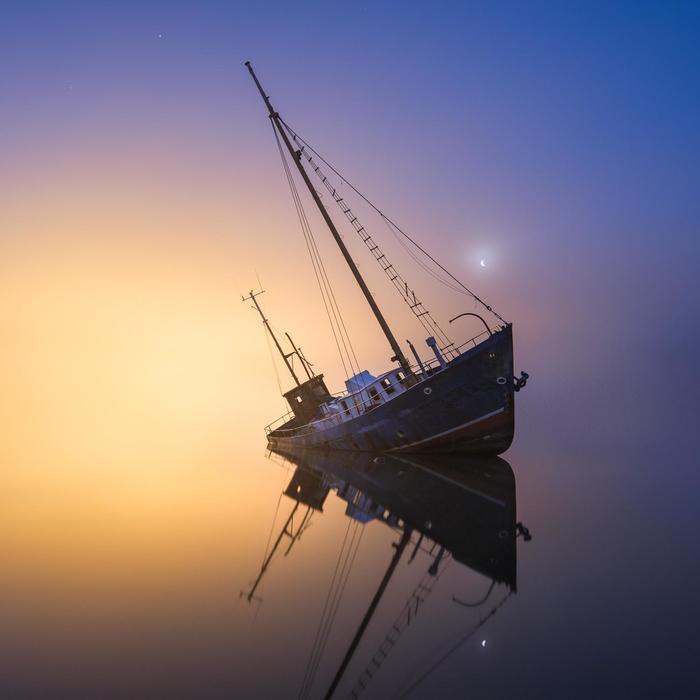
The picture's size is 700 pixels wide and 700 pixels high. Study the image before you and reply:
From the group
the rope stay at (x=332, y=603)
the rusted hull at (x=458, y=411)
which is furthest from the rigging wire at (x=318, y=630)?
the rusted hull at (x=458, y=411)

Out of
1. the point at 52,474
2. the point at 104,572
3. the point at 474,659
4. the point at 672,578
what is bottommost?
the point at 672,578

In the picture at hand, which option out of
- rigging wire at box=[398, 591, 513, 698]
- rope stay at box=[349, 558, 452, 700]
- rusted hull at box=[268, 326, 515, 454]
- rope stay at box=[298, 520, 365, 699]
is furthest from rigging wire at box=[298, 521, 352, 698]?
rusted hull at box=[268, 326, 515, 454]

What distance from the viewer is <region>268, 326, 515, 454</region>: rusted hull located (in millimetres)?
19609

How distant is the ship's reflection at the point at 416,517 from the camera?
752cm

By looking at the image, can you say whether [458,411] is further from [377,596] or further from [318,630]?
[318,630]

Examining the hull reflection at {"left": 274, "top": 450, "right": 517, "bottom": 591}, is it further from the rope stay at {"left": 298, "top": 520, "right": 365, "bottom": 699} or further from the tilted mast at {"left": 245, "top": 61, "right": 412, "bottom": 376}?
the tilted mast at {"left": 245, "top": 61, "right": 412, "bottom": 376}

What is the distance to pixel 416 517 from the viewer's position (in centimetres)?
1266

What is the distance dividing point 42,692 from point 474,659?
5625 mm

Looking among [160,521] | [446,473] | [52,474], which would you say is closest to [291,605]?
[160,521]

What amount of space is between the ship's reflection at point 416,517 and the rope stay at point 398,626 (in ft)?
0.05

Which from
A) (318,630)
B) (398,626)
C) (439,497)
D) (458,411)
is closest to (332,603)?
(318,630)

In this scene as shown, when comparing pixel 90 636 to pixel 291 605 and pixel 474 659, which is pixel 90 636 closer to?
pixel 291 605

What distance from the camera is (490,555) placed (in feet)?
30.0

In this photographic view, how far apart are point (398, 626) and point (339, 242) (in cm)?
1879
